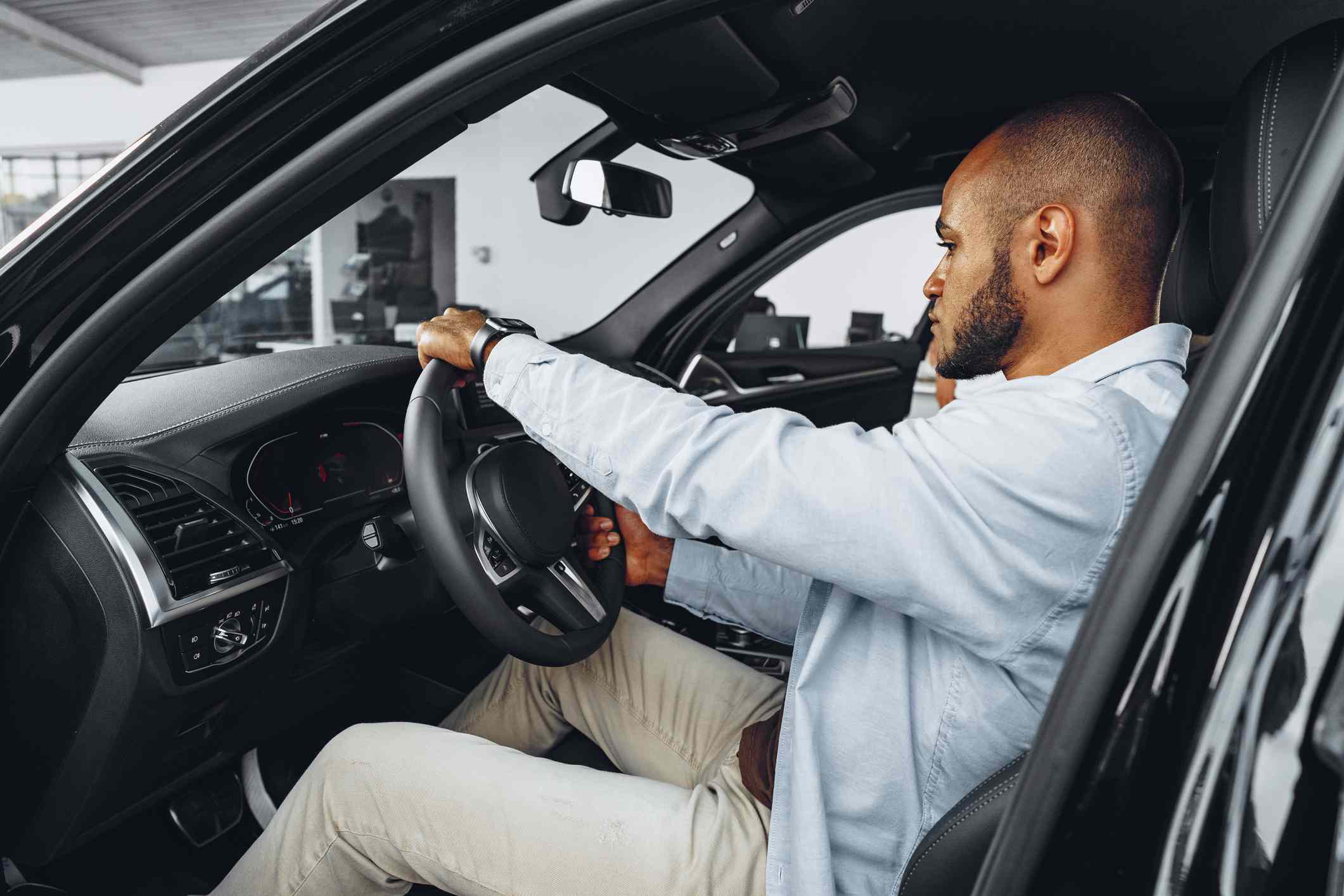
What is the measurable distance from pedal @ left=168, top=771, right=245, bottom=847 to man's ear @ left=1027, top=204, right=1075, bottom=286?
1456 millimetres

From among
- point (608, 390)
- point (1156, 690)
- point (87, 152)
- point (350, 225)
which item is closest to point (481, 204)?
point (350, 225)

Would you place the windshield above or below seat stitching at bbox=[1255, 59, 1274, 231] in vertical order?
above

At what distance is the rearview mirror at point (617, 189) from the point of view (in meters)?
1.43

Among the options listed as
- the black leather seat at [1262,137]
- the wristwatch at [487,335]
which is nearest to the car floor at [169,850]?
the wristwatch at [487,335]

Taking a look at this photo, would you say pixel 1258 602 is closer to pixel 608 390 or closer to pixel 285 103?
pixel 608 390

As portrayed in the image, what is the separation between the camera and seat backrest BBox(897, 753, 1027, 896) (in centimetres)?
78

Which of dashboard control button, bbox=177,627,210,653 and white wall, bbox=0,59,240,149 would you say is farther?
white wall, bbox=0,59,240,149

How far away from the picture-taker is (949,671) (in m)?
0.88

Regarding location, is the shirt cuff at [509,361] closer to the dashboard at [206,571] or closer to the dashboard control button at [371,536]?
the dashboard at [206,571]

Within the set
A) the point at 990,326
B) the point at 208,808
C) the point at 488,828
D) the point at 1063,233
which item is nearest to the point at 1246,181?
the point at 1063,233

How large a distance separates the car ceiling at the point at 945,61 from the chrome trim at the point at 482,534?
0.60 m

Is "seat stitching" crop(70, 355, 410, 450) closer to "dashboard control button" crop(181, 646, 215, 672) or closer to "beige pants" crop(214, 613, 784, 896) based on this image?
"dashboard control button" crop(181, 646, 215, 672)

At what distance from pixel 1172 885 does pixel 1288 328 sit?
0.31 meters

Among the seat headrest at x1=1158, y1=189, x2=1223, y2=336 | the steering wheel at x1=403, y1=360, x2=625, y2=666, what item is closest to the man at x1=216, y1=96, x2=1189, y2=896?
the steering wheel at x1=403, y1=360, x2=625, y2=666
